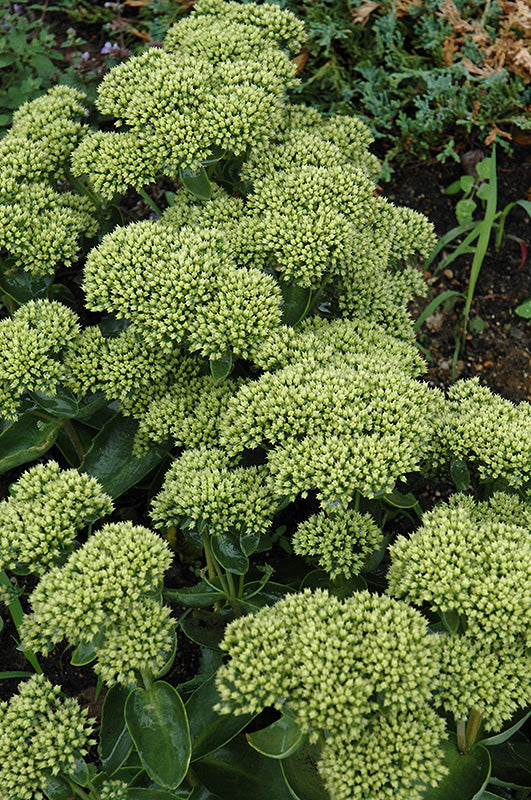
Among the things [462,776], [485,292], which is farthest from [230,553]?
[485,292]

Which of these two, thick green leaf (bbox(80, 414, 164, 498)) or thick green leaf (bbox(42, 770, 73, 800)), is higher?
thick green leaf (bbox(80, 414, 164, 498))

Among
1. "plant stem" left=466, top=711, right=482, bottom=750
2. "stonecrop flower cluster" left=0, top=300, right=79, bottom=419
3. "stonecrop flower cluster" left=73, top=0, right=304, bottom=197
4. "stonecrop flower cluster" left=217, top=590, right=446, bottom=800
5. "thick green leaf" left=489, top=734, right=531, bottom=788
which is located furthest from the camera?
"stonecrop flower cluster" left=73, top=0, right=304, bottom=197

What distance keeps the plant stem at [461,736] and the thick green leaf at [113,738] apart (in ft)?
4.78

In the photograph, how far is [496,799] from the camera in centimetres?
316

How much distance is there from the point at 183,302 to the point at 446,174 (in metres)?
3.76

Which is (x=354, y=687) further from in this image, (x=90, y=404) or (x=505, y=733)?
(x=90, y=404)

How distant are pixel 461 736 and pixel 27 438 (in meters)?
2.68

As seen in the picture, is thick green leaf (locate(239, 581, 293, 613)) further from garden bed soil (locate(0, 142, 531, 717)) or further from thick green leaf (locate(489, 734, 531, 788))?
garden bed soil (locate(0, 142, 531, 717))

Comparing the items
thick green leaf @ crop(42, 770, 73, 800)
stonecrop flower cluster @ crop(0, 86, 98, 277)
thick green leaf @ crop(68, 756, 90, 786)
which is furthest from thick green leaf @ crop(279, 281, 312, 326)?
thick green leaf @ crop(42, 770, 73, 800)

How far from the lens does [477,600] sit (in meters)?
2.93

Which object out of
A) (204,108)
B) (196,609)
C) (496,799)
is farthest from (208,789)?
(204,108)

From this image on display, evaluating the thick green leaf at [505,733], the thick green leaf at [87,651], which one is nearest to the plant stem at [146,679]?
the thick green leaf at [87,651]

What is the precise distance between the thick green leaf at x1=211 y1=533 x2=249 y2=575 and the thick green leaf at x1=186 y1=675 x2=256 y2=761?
1.73 ft

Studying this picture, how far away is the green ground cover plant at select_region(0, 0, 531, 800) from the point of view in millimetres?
Result: 2889
